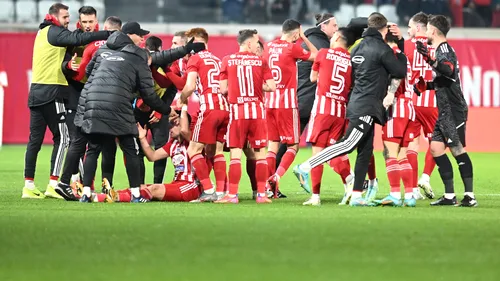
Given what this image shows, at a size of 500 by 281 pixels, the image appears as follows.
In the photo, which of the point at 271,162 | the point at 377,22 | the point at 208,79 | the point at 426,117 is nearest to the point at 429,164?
the point at 426,117

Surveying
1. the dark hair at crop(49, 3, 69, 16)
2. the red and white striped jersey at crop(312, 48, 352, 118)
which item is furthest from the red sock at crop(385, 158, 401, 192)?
the dark hair at crop(49, 3, 69, 16)

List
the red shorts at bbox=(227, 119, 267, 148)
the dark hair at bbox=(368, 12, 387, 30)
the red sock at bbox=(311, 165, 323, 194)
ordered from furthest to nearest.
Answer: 1. the red shorts at bbox=(227, 119, 267, 148)
2. the red sock at bbox=(311, 165, 323, 194)
3. the dark hair at bbox=(368, 12, 387, 30)

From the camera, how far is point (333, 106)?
1223cm

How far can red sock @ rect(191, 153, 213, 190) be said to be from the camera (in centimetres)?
1254

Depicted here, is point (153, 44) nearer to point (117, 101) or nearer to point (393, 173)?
point (117, 101)

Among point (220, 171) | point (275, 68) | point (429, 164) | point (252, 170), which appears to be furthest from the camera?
point (429, 164)

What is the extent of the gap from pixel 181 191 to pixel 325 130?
1.81 meters

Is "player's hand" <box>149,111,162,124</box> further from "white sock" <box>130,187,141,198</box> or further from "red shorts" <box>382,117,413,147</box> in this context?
"red shorts" <box>382,117,413,147</box>

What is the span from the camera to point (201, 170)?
41.2ft

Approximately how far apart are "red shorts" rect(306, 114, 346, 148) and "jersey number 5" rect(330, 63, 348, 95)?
301mm

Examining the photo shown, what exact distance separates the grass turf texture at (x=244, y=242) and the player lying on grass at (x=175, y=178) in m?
0.43

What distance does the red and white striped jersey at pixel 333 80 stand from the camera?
476 inches

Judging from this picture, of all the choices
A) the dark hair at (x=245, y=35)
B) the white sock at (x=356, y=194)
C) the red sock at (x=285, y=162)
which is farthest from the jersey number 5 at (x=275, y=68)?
the white sock at (x=356, y=194)

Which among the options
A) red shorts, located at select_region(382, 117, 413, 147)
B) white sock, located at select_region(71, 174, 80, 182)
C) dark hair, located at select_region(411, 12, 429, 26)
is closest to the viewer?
red shorts, located at select_region(382, 117, 413, 147)
